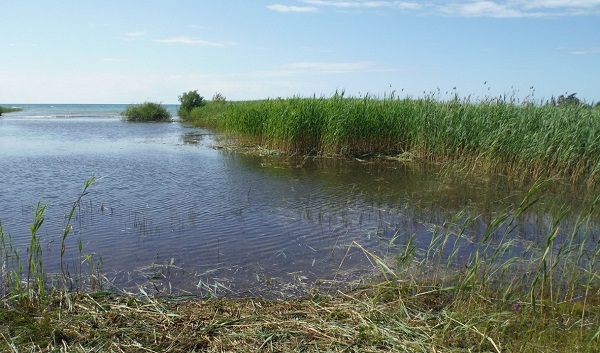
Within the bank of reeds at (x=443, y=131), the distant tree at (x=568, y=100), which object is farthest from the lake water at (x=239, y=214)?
the distant tree at (x=568, y=100)

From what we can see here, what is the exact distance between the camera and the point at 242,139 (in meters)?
20.4

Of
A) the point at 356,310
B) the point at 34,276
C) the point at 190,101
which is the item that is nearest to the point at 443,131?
the point at 356,310

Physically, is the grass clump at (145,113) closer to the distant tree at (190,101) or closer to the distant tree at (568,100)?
the distant tree at (190,101)

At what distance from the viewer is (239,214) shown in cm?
831

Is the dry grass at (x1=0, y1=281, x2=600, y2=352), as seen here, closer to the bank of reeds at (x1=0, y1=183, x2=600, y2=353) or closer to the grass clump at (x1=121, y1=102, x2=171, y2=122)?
the bank of reeds at (x1=0, y1=183, x2=600, y2=353)

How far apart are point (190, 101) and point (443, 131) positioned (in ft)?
103

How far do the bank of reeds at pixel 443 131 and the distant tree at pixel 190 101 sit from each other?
75.2ft

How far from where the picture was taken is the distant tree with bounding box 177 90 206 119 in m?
41.2

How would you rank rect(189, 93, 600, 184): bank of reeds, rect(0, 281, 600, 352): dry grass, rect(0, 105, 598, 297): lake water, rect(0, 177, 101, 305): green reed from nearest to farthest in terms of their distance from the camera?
rect(0, 281, 600, 352): dry grass, rect(0, 177, 101, 305): green reed, rect(0, 105, 598, 297): lake water, rect(189, 93, 600, 184): bank of reeds

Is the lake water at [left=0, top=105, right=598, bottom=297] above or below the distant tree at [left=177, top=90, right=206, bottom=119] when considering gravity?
below

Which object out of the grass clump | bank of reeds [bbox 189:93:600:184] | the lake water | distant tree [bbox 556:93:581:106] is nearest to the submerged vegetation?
the lake water

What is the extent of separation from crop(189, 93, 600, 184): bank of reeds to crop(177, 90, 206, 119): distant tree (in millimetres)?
22915

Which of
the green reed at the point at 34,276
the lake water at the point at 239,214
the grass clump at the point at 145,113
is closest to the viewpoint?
the green reed at the point at 34,276

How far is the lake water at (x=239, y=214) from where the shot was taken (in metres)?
5.61
